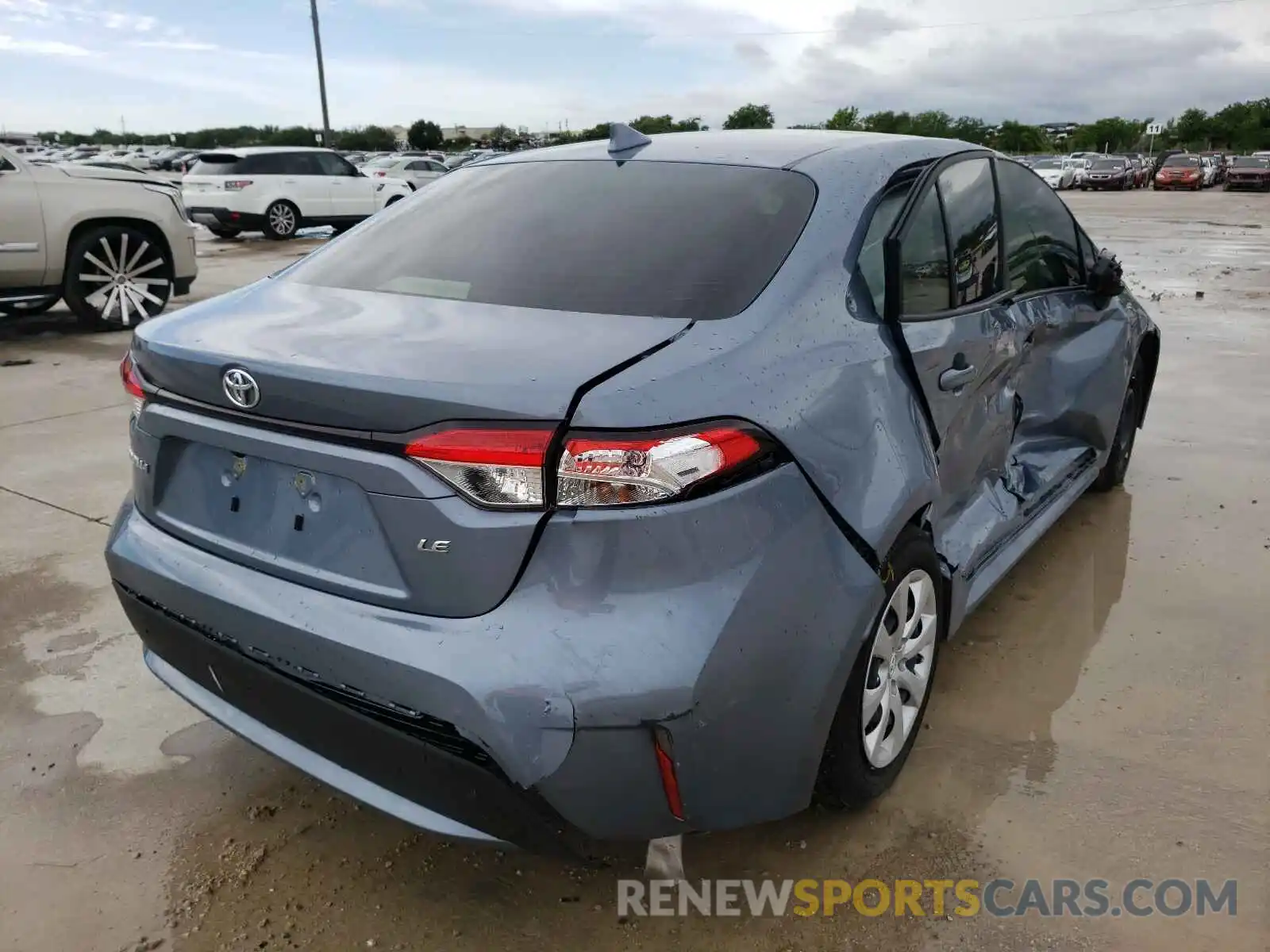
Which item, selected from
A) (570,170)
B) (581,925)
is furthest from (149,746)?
(570,170)

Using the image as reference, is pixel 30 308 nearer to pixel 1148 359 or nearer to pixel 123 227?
pixel 123 227

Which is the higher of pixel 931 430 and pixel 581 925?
pixel 931 430

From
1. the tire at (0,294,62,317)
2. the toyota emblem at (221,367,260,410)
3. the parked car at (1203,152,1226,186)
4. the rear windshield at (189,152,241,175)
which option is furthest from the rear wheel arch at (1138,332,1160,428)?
the parked car at (1203,152,1226,186)

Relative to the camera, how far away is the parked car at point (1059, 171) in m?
37.3

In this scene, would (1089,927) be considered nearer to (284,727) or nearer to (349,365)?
(284,727)

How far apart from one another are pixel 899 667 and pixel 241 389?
159cm

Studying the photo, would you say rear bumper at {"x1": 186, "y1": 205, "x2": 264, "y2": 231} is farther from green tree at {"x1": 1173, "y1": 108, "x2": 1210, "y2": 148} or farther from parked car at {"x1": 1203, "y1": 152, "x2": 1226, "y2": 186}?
green tree at {"x1": 1173, "y1": 108, "x2": 1210, "y2": 148}

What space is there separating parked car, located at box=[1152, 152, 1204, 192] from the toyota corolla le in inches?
1700

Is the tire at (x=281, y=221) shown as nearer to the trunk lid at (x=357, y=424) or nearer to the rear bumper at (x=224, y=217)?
the rear bumper at (x=224, y=217)

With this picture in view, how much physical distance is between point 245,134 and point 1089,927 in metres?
101

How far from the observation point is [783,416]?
1.92 meters

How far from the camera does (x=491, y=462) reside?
172cm

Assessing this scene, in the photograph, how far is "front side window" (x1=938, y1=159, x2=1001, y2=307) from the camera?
2.81 m

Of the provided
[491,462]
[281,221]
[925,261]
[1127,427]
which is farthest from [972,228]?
[281,221]
